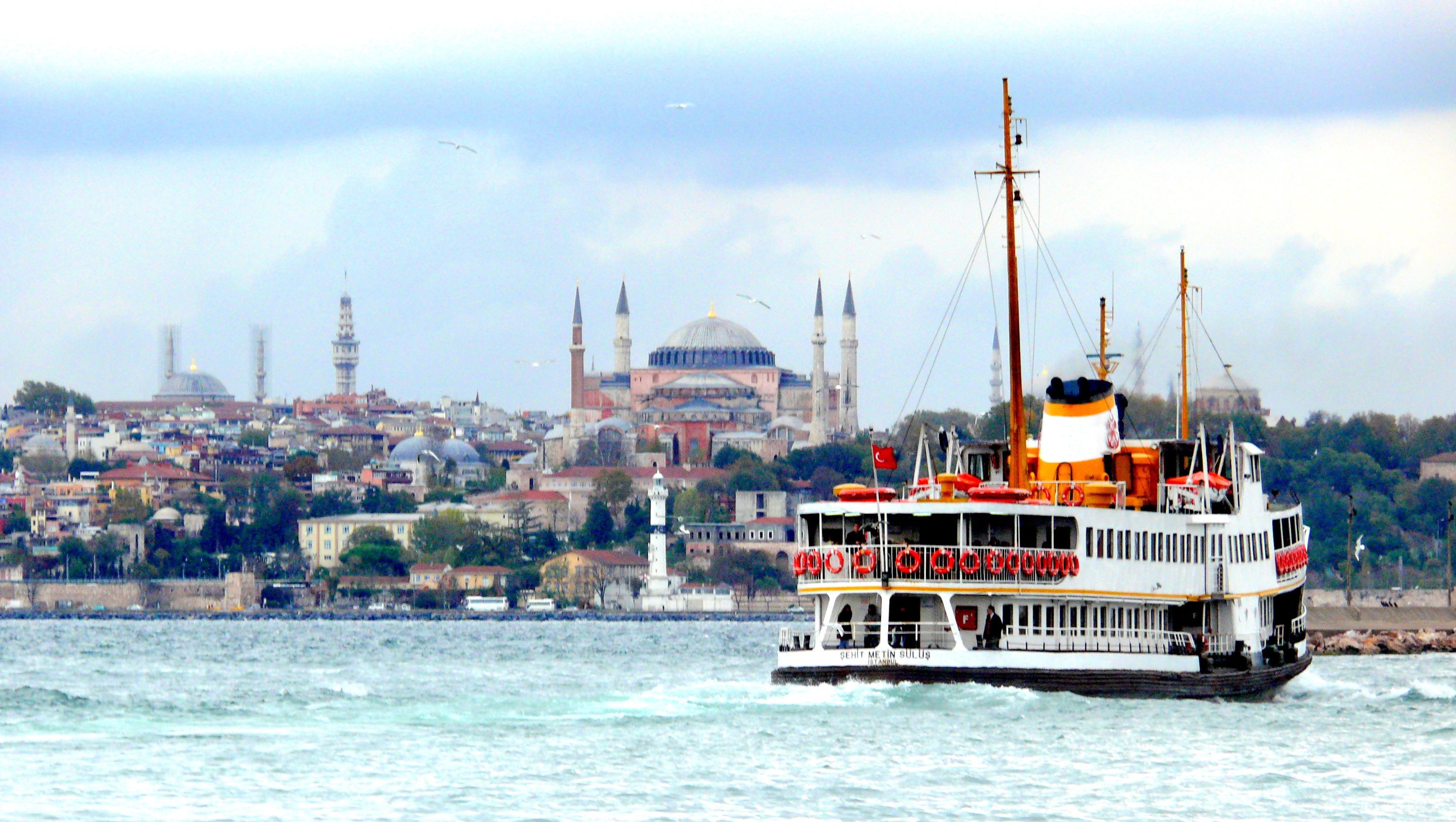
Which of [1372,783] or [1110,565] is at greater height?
[1110,565]

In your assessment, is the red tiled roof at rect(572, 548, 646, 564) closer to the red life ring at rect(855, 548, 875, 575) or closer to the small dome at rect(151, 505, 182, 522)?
the small dome at rect(151, 505, 182, 522)

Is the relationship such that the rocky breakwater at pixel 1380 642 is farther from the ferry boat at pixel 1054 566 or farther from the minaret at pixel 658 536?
the minaret at pixel 658 536

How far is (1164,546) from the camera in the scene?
38.8m

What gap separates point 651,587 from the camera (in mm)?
139750

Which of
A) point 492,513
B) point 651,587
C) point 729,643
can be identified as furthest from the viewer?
point 492,513

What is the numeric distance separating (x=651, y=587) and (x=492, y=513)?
31.6 meters

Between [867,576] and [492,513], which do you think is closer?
[867,576]

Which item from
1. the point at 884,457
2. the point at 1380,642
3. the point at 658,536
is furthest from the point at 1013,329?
the point at 658,536

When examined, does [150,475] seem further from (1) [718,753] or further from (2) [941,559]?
(1) [718,753]

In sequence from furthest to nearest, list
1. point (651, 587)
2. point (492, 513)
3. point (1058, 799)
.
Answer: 1. point (492, 513)
2. point (651, 587)
3. point (1058, 799)

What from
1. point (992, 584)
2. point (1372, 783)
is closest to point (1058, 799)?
point (1372, 783)

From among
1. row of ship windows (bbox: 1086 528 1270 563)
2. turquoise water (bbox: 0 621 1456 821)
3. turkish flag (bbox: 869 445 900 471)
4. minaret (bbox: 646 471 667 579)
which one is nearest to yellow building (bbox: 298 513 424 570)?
minaret (bbox: 646 471 667 579)

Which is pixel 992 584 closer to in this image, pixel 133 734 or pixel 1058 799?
pixel 1058 799

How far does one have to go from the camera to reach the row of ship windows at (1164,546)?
37562 mm
